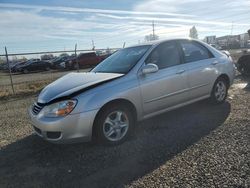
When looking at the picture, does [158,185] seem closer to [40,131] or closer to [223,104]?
[40,131]

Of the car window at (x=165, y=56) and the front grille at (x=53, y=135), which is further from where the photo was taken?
the car window at (x=165, y=56)

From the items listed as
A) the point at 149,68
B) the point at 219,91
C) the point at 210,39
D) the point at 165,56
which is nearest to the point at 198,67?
the point at 165,56

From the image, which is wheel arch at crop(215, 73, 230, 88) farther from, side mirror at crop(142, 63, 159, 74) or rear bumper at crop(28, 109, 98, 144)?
rear bumper at crop(28, 109, 98, 144)

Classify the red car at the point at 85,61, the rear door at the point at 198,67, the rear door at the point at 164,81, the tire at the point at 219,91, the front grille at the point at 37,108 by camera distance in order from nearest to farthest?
the front grille at the point at 37,108 < the rear door at the point at 164,81 < the rear door at the point at 198,67 < the tire at the point at 219,91 < the red car at the point at 85,61

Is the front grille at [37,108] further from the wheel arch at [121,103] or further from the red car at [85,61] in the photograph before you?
the red car at [85,61]

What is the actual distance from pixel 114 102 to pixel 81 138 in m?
0.75

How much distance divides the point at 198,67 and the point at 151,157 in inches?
99.8

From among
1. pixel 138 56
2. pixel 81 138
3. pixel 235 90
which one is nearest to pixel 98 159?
pixel 81 138

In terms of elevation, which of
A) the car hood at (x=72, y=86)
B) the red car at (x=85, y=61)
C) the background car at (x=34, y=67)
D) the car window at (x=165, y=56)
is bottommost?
the background car at (x=34, y=67)

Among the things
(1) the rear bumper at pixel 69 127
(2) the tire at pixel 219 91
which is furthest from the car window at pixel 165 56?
(1) the rear bumper at pixel 69 127

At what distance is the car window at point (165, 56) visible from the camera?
5284 millimetres

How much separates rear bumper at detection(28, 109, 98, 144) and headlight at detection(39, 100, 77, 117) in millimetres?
67

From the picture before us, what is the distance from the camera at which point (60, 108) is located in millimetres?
4266

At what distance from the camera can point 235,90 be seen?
841 centimetres
